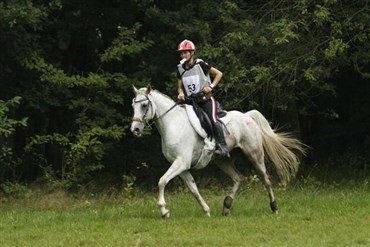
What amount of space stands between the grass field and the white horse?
589 millimetres

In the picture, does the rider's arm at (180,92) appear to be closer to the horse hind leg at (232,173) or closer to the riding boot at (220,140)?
the riding boot at (220,140)

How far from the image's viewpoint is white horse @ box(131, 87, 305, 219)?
11.4 metres

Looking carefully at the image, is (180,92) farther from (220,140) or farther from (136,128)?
(136,128)

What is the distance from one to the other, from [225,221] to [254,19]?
33.2 feet

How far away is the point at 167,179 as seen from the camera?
443 inches

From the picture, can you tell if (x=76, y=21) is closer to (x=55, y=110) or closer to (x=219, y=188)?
(x=55, y=110)

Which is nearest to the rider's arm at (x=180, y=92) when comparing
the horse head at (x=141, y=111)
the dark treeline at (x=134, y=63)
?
the horse head at (x=141, y=111)

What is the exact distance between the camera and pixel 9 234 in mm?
10453

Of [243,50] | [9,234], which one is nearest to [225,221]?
[9,234]

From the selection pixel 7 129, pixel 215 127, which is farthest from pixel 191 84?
pixel 7 129

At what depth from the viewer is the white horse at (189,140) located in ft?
37.2

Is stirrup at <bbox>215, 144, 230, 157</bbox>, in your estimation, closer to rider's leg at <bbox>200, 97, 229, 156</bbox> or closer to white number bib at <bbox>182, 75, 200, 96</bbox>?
rider's leg at <bbox>200, 97, 229, 156</bbox>

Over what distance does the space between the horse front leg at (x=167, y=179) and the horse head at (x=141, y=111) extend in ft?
2.63

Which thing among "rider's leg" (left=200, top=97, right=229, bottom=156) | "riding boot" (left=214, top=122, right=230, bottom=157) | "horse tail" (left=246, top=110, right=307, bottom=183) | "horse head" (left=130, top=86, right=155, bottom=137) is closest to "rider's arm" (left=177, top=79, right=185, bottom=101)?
"rider's leg" (left=200, top=97, right=229, bottom=156)
